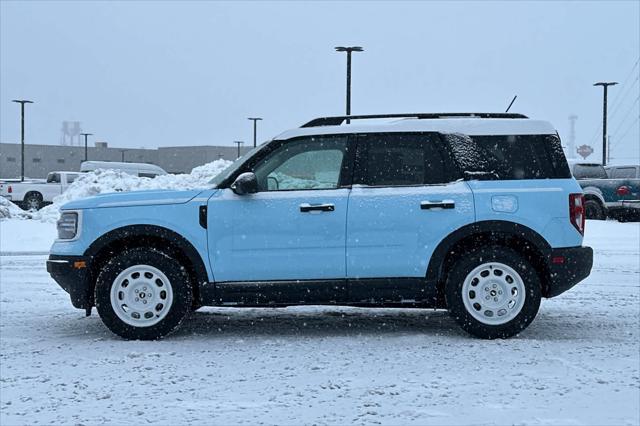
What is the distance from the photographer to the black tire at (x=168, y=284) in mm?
6445

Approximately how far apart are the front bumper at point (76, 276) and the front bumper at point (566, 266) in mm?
3973

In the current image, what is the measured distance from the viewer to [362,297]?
21.1 ft

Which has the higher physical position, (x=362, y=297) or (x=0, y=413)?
(x=362, y=297)

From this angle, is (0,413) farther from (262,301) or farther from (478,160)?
(478,160)

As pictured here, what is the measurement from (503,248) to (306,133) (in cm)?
199

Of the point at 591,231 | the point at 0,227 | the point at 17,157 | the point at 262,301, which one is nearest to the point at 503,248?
the point at 262,301

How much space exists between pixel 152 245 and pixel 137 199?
16.7 inches

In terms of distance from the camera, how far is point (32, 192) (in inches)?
1230

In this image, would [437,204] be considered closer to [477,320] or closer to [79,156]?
[477,320]

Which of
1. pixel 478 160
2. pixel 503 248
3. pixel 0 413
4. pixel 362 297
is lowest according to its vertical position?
pixel 0 413

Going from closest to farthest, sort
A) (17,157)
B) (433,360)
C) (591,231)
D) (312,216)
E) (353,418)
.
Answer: (353,418)
(433,360)
(312,216)
(591,231)
(17,157)

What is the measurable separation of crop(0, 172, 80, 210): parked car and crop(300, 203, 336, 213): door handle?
2687cm

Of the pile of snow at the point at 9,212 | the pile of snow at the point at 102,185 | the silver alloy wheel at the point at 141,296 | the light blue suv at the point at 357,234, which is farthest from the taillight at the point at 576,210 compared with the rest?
the pile of snow at the point at 9,212

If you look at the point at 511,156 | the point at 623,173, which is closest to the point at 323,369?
Answer: the point at 511,156
